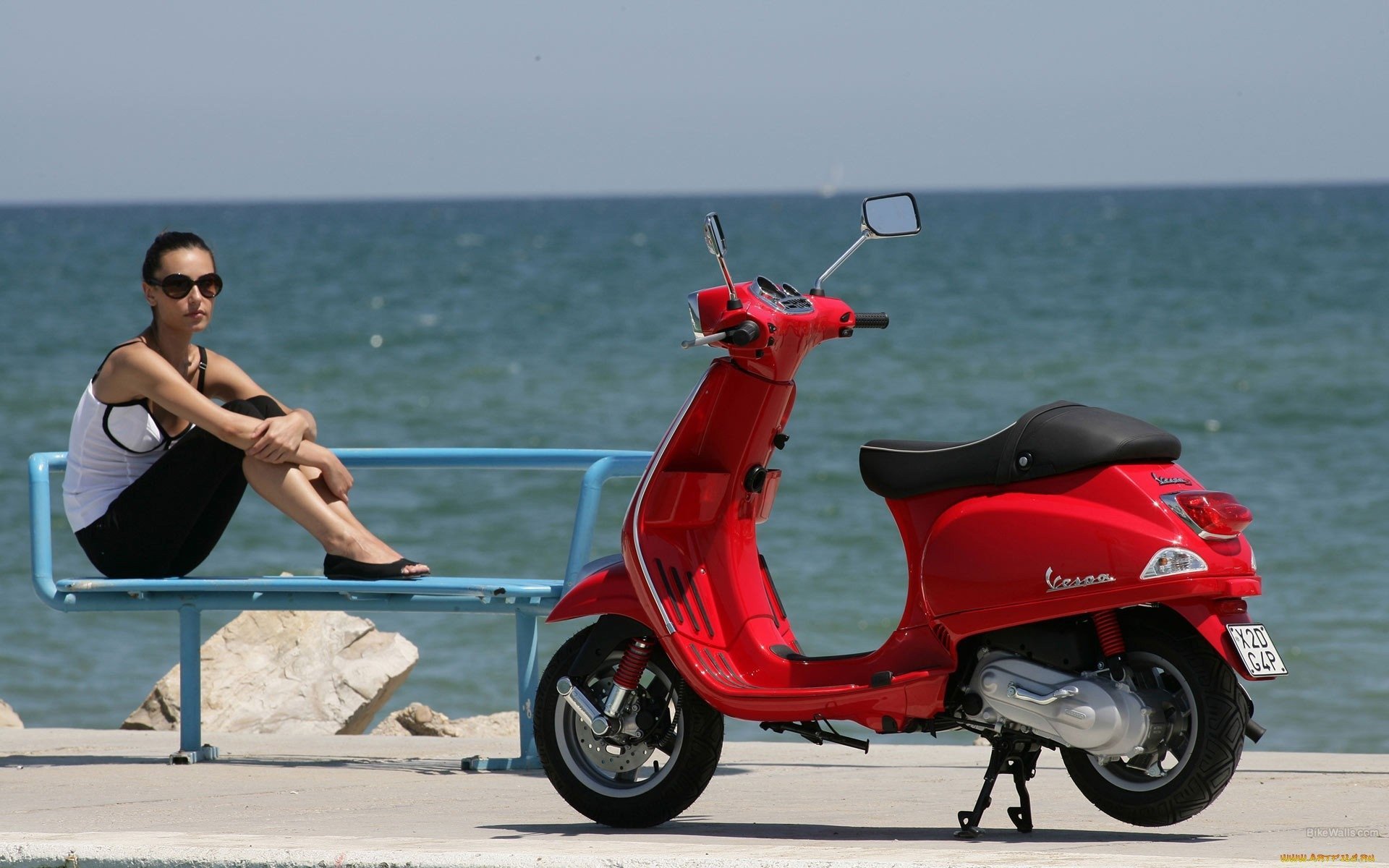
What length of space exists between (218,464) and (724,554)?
168cm

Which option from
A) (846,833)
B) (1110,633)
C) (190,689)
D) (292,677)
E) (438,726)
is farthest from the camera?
(292,677)

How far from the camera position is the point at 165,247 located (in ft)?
17.0

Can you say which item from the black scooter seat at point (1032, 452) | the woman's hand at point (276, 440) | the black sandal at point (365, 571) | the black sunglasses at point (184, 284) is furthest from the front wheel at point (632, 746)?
the black sunglasses at point (184, 284)

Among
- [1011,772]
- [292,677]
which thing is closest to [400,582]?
[1011,772]

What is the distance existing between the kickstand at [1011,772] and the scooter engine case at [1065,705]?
108 mm

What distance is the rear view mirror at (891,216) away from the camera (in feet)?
13.9

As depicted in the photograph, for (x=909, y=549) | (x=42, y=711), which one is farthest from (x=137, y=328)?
(x=909, y=549)

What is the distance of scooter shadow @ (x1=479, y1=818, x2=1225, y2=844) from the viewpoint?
375cm

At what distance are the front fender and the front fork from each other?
7 cm

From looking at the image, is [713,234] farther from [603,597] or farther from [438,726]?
[438,726]

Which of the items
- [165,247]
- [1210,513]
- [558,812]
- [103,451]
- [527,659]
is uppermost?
[165,247]

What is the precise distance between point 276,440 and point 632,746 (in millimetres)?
1479

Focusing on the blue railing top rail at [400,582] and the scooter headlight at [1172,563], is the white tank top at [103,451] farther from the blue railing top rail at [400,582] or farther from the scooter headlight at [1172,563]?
the scooter headlight at [1172,563]

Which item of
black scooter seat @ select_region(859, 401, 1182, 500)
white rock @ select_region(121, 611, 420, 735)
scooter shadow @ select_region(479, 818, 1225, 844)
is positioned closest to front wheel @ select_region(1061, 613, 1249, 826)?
scooter shadow @ select_region(479, 818, 1225, 844)
